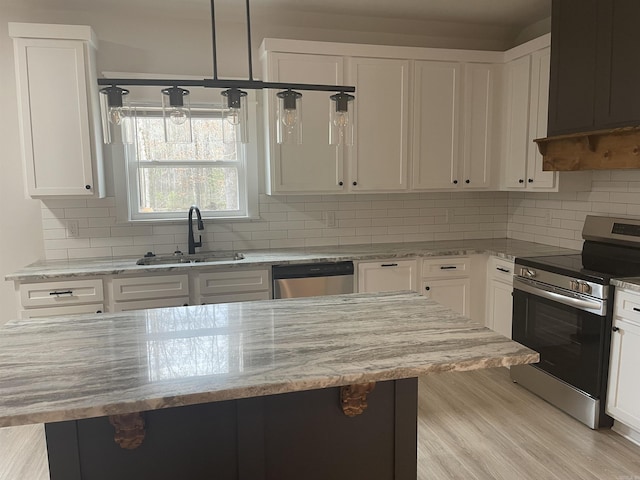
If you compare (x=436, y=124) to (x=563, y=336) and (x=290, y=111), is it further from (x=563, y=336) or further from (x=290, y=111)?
(x=290, y=111)

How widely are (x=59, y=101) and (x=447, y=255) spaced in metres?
2.98

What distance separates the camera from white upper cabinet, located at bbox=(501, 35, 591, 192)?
3.48 m

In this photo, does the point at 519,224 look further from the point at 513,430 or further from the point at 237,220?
Result: the point at 237,220

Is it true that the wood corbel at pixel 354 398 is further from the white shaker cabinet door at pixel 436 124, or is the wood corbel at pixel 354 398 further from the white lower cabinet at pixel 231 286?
the white shaker cabinet door at pixel 436 124

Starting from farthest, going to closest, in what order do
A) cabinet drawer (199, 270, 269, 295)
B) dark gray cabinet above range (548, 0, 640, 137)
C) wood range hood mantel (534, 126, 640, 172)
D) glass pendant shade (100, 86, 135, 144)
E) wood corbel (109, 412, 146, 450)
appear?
cabinet drawer (199, 270, 269, 295) → wood range hood mantel (534, 126, 640, 172) → dark gray cabinet above range (548, 0, 640, 137) → glass pendant shade (100, 86, 135, 144) → wood corbel (109, 412, 146, 450)

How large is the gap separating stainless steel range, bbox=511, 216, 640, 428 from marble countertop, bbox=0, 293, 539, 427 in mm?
1290

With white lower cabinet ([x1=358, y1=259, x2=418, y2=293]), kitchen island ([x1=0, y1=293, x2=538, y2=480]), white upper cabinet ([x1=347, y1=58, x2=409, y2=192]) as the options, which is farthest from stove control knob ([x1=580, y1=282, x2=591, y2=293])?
white upper cabinet ([x1=347, y1=58, x2=409, y2=192])

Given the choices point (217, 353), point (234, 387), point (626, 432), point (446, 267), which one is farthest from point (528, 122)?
point (234, 387)

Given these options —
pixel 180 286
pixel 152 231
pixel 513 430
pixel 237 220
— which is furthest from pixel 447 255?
pixel 152 231

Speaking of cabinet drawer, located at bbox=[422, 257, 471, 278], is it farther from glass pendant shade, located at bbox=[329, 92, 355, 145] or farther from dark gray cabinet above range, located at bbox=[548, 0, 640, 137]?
glass pendant shade, located at bbox=[329, 92, 355, 145]

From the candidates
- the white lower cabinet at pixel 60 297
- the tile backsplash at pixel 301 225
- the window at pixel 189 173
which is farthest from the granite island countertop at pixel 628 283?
the white lower cabinet at pixel 60 297

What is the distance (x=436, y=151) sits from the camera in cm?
382

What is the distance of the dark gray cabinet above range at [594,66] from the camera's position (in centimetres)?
273

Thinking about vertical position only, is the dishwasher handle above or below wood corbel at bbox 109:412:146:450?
above
